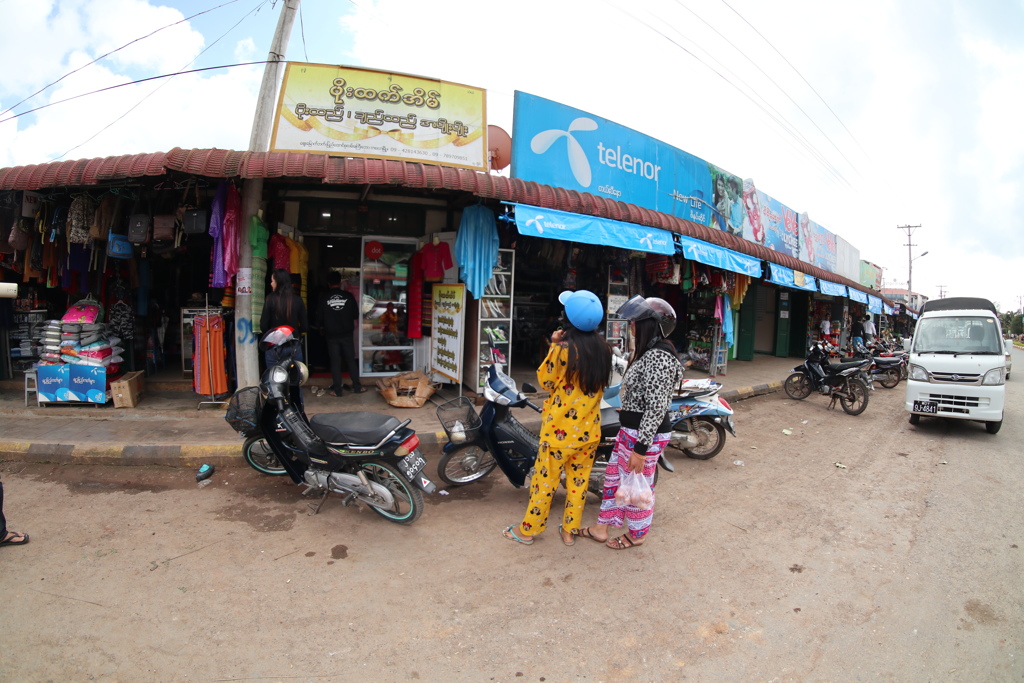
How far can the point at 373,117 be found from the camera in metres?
6.85

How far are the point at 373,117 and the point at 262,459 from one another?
4611mm

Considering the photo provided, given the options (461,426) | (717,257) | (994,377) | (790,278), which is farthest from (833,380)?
(461,426)

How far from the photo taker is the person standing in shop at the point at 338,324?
24.4 ft

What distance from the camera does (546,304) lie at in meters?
11.6

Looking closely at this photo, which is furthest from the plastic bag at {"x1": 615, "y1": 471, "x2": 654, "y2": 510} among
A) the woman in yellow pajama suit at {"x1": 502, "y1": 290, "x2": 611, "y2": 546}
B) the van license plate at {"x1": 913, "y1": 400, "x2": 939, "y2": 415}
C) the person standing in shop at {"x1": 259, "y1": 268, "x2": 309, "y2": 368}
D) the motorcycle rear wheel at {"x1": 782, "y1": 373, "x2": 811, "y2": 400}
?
the motorcycle rear wheel at {"x1": 782, "y1": 373, "x2": 811, "y2": 400}

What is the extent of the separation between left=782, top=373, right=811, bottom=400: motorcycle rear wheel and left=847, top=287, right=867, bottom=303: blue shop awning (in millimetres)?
9838

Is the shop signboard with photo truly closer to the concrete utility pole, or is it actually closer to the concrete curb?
the concrete utility pole

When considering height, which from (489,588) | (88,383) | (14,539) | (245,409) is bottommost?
(489,588)

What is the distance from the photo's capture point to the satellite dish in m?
8.24

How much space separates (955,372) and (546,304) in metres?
7.12

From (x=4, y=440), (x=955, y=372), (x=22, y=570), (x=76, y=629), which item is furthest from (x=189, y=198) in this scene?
(x=955, y=372)

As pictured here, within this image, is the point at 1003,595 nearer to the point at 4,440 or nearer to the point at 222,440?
the point at 222,440

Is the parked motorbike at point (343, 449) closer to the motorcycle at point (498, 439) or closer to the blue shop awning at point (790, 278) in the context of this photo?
the motorcycle at point (498, 439)

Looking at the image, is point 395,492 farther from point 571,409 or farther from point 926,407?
point 926,407
